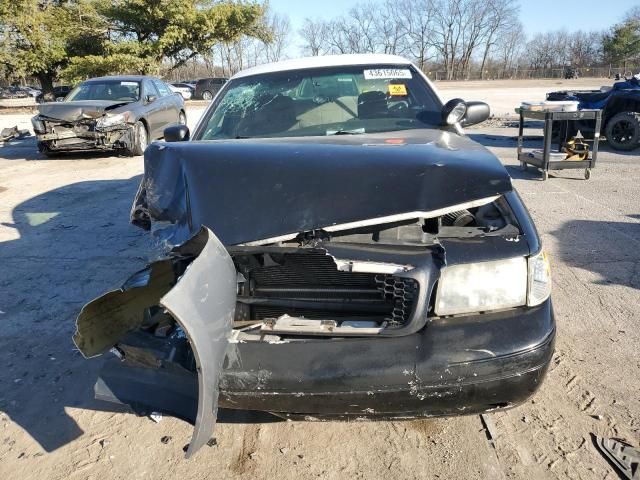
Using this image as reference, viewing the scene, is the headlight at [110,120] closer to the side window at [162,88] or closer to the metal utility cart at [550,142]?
the side window at [162,88]

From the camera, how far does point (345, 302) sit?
2.07m

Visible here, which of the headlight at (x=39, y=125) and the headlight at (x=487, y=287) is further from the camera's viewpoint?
the headlight at (x=39, y=125)

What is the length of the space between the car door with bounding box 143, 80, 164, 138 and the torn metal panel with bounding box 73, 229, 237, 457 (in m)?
8.81

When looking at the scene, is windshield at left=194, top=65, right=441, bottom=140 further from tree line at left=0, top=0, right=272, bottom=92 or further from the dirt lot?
tree line at left=0, top=0, right=272, bottom=92

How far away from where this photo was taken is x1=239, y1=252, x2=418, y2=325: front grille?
79.7 inches

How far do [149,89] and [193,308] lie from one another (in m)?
10.4

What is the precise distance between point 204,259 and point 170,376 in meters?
0.52

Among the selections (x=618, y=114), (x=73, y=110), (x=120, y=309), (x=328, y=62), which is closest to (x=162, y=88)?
(x=73, y=110)

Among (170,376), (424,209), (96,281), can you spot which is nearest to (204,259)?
(170,376)

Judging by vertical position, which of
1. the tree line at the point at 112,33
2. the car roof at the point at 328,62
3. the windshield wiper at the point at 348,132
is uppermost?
the tree line at the point at 112,33

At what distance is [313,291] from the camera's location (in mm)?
2092

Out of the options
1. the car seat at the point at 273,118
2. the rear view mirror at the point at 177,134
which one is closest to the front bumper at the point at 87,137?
the rear view mirror at the point at 177,134

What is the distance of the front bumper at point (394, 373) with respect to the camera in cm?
181

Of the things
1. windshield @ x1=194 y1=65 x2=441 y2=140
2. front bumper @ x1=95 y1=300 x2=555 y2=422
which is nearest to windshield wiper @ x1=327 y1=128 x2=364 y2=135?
windshield @ x1=194 y1=65 x2=441 y2=140
